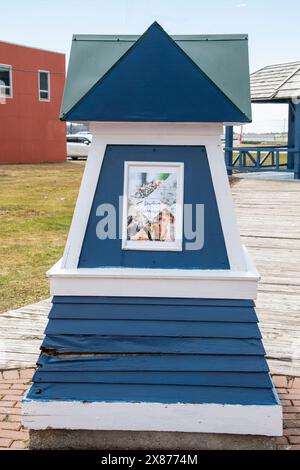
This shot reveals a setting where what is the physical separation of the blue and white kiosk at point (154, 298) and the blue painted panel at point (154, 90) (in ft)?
0.36

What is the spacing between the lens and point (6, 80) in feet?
94.7

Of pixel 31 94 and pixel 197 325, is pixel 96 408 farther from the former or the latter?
pixel 31 94

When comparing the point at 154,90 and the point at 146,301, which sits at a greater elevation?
the point at 154,90

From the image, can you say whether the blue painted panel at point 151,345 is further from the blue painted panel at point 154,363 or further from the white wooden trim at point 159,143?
the white wooden trim at point 159,143

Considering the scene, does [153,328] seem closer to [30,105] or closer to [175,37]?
[175,37]

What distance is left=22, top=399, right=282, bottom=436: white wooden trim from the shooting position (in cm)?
344

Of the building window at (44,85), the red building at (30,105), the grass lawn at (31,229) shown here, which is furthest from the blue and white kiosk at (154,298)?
the building window at (44,85)

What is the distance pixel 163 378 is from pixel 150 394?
12 centimetres

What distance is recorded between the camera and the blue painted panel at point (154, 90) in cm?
328

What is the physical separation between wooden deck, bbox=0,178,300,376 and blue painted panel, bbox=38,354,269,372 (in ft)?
4.56

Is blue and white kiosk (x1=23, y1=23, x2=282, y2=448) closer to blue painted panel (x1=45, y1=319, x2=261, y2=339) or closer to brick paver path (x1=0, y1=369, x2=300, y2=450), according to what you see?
blue painted panel (x1=45, y1=319, x2=261, y2=339)

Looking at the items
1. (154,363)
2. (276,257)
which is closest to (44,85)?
(276,257)

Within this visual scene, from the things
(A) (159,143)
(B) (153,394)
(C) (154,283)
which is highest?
(A) (159,143)

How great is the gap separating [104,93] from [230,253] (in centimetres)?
117
